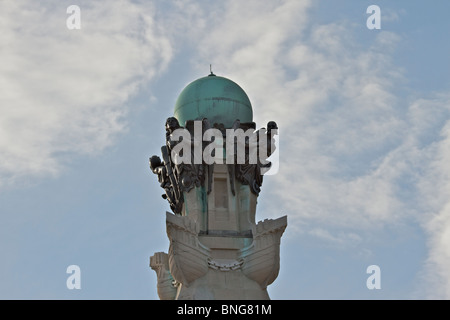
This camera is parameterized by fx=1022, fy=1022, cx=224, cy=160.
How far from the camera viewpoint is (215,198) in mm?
56219

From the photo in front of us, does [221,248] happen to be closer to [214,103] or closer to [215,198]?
[215,198]

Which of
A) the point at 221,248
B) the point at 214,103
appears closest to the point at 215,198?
the point at 221,248

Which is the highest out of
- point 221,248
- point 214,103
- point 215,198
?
point 214,103

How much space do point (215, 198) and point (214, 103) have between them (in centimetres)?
538

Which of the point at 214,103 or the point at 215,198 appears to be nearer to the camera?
the point at 215,198

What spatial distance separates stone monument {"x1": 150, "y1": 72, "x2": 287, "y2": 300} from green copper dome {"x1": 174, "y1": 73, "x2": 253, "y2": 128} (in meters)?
0.06

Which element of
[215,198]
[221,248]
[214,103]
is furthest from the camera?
[214,103]

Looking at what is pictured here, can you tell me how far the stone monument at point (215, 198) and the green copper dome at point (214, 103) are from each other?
56mm

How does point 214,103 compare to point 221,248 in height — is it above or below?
above

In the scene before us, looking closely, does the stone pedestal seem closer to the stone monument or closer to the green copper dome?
the stone monument

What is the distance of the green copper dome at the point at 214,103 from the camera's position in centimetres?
5712

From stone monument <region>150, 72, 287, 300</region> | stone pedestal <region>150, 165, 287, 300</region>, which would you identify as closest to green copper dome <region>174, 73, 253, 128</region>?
stone monument <region>150, 72, 287, 300</region>
